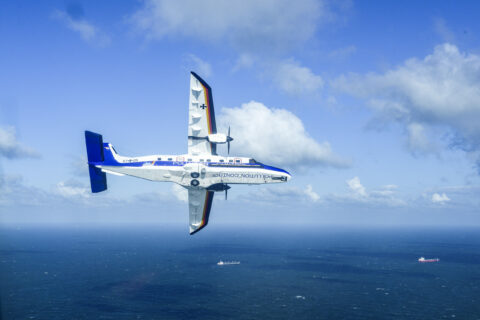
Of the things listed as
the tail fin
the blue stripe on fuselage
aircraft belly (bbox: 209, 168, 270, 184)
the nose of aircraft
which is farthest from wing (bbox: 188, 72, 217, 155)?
the tail fin

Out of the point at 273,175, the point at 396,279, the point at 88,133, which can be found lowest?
the point at 396,279

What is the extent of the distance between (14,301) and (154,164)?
139178mm

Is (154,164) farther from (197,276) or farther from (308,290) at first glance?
(197,276)

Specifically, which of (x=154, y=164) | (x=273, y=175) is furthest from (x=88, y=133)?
(x=273, y=175)

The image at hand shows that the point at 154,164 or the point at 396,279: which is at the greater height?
the point at 154,164

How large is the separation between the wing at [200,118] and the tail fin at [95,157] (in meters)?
10.3

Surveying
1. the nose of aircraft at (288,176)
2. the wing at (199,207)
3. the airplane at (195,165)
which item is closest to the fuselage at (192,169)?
the airplane at (195,165)

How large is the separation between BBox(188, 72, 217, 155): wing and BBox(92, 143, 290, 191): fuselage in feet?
5.94

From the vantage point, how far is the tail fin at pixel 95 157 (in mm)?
39500

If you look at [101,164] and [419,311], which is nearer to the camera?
[101,164]

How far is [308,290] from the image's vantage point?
162 meters

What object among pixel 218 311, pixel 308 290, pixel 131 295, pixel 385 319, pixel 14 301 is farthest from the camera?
pixel 308 290

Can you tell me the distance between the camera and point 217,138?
133 feet

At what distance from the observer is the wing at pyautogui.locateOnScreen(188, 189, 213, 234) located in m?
41.8
